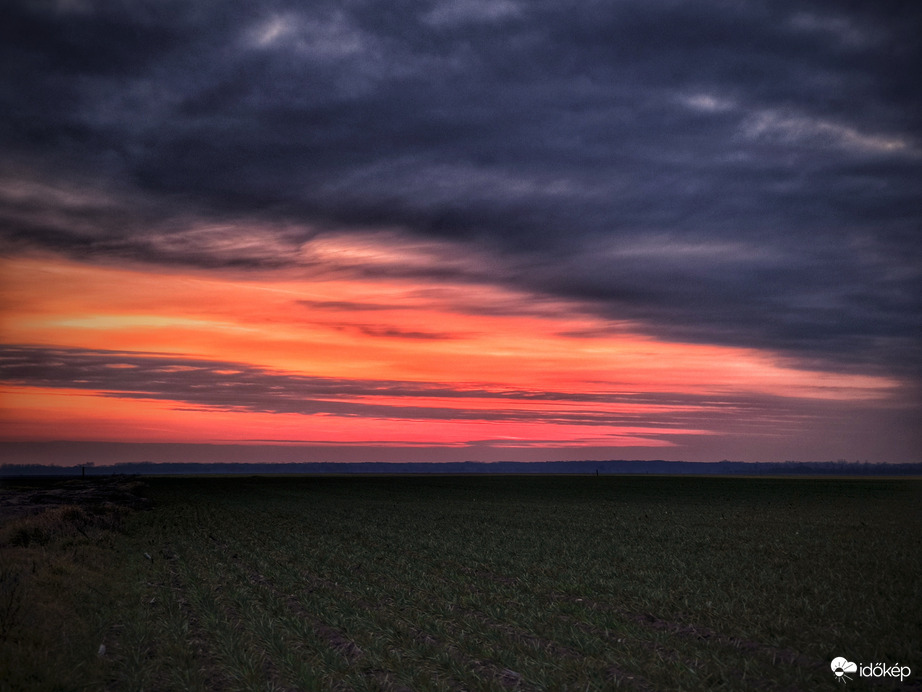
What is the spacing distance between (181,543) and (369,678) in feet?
69.7

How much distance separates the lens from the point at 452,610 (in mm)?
17031

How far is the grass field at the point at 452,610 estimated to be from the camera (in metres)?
12.3

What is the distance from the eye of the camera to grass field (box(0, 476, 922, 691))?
12.3m

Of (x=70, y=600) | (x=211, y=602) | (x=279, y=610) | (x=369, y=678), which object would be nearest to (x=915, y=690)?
(x=369, y=678)

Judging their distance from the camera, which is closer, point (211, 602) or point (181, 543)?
point (211, 602)

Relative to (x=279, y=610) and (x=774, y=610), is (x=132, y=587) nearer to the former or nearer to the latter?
(x=279, y=610)

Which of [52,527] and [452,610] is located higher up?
[452,610]

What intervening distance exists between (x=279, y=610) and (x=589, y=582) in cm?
902

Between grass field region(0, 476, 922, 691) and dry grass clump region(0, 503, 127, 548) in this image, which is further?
dry grass clump region(0, 503, 127, 548)

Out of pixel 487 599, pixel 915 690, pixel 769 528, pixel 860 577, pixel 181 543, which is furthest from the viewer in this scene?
pixel 769 528

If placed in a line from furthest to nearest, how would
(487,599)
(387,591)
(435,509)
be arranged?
(435,509)
(387,591)
(487,599)

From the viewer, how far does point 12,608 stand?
14.6 meters

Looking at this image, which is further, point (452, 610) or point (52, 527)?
point (52, 527)

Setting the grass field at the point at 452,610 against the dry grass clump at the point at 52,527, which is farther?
the dry grass clump at the point at 52,527
